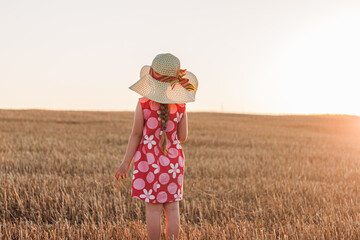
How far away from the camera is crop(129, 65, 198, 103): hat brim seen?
2.92 metres

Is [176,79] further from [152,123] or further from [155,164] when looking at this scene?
[155,164]

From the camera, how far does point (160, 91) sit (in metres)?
2.95

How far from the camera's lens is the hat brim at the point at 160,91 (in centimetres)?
292

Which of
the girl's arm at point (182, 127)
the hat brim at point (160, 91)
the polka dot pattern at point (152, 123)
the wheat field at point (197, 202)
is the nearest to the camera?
the hat brim at point (160, 91)

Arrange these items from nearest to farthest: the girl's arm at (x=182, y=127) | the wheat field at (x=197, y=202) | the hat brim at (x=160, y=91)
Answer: the hat brim at (x=160, y=91) < the girl's arm at (x=182, y=127) < the wheat field at (x=197, y=202)

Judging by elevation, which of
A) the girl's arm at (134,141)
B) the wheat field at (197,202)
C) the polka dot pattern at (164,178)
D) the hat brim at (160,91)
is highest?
the hat brim at (160,91)

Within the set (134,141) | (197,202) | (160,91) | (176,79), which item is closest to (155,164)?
(134,141)

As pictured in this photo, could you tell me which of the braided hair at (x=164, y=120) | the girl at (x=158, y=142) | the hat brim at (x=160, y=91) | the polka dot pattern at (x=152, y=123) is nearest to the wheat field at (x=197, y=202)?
the girl at (x=158, y=142)

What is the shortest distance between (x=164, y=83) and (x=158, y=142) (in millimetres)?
550

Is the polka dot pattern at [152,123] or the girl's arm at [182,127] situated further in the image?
the girl's arm at [182,127]

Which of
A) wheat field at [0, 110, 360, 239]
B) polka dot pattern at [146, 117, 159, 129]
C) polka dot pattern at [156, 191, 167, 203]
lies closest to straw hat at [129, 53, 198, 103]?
polka dot pattern at [146, 117, 159, 129]

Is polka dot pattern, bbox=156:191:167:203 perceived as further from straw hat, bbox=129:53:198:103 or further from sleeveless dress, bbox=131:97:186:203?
straw hat, bbox=129:53:198:103

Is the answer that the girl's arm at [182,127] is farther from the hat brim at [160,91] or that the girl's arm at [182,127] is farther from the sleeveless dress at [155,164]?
the hat brim at [160,91]

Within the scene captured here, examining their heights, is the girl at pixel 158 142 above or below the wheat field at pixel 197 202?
above
